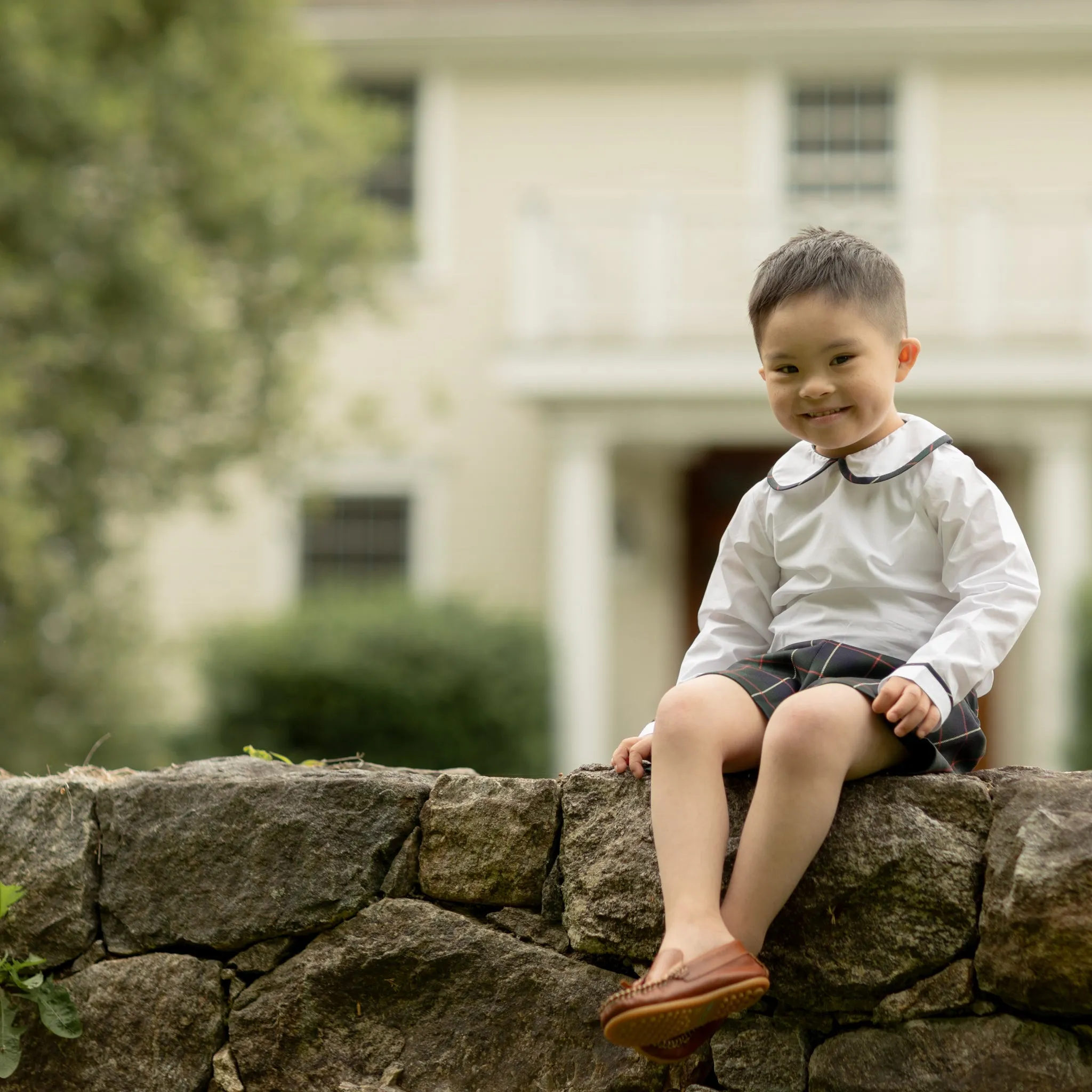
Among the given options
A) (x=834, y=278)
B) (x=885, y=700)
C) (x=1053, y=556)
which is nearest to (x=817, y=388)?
(x=834, y=278)

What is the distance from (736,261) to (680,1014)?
9878 mm

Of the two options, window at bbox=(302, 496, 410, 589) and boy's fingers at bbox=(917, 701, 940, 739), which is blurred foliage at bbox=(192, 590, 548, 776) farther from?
boy's fingers at bbox=(917, 701, 940, 739)

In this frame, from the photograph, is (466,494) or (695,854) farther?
(466,494)

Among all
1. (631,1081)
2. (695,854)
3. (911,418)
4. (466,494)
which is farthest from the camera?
(466,494)

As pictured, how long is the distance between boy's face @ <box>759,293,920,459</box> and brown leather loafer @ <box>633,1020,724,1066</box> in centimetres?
99

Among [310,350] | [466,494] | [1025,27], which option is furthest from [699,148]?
[310,350]

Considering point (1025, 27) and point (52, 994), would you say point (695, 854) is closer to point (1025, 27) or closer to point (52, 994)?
point (52, 994)

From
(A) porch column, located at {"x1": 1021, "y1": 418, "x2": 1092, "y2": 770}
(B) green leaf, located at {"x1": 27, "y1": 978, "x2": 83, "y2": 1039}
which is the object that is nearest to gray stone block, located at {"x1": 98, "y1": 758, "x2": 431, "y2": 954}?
(B) green leaf, located at {"x1": 27, "y1": 978, "x2": 83, "y2": 1039}

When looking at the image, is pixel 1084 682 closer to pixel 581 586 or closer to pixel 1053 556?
pixel 1053 556

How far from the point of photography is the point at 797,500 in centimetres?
254

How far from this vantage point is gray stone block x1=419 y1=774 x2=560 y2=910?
99.6 inches

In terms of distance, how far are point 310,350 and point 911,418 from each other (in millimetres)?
7366

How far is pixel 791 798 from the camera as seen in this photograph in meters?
2.19

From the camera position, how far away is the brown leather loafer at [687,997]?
2.04 meters
